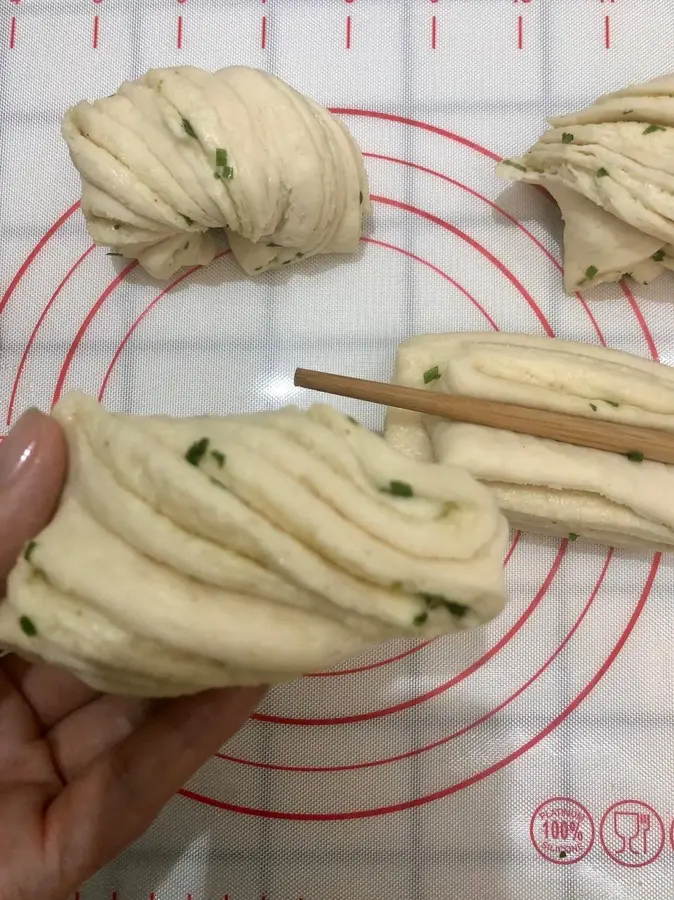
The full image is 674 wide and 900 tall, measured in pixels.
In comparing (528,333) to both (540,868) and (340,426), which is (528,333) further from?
(540,868)

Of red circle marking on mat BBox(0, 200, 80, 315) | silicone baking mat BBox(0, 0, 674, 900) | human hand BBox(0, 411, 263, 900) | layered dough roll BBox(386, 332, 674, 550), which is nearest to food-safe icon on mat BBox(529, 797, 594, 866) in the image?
silicone baking mat BBox(0, 0, 674, 900)

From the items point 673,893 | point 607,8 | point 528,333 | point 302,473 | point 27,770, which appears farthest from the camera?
point 607,8

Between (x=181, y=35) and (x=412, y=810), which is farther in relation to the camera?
(x=181, y=35)

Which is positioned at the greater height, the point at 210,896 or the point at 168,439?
the point at 168,439

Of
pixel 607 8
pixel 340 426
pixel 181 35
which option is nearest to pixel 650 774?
pixel 340 426

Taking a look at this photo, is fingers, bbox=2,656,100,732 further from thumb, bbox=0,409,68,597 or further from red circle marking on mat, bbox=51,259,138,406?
red circle marking on mat, bbox=51,259,138,406

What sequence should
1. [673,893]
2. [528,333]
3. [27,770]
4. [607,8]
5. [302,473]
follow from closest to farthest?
[302,473]
[27,770]
[673,893]
[528,333]
[607,8]
